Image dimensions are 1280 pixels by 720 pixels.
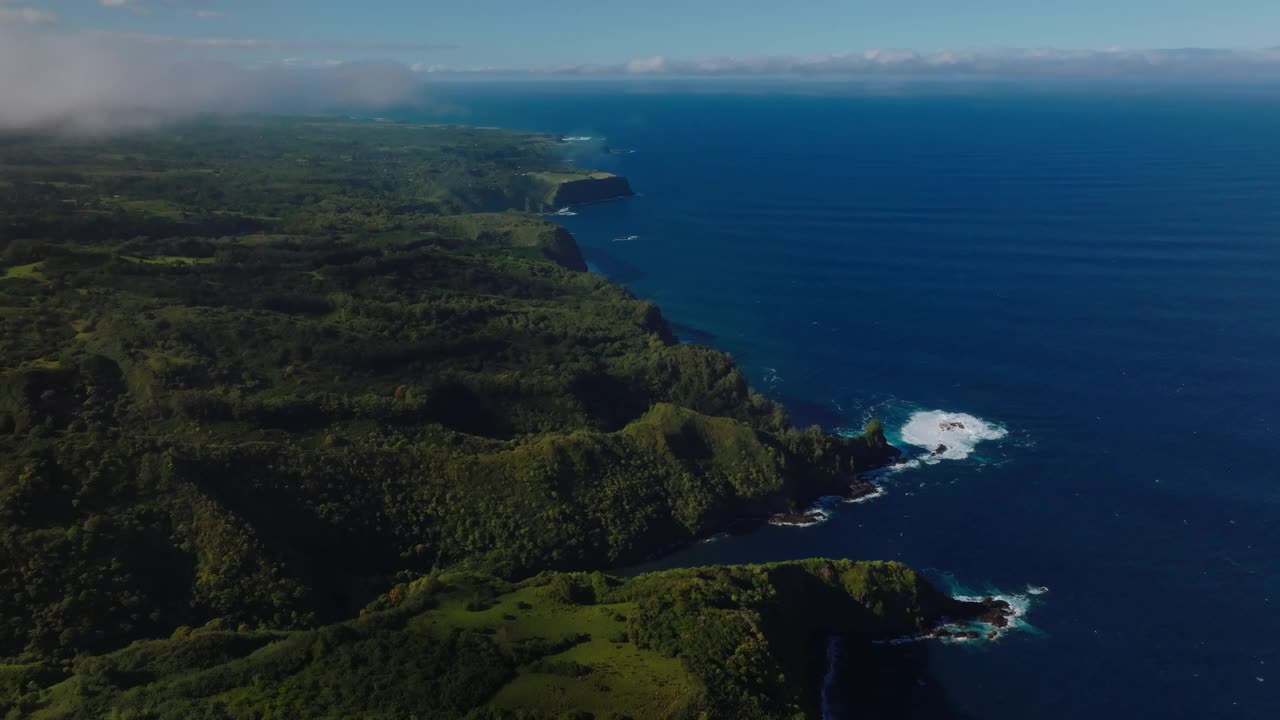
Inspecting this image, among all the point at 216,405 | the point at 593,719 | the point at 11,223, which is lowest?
the point at 593,719

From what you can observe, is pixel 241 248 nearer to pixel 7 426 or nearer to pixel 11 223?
pixel 11 223

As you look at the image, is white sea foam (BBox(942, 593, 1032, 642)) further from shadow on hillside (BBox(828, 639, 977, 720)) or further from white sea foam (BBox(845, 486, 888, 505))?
white sea foam (BBox(845, 486, 888, 505))

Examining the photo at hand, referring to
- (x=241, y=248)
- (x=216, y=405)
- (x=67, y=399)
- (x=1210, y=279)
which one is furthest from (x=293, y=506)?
(x=1210, y=279)

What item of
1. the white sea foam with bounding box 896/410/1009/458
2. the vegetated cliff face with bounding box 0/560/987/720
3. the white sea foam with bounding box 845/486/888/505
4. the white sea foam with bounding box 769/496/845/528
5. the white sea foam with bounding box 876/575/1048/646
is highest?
the vegetated cliff face with bounding box 0/560/987/720

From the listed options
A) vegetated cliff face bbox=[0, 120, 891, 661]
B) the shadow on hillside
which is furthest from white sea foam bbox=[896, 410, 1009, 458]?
the shadow on hillside

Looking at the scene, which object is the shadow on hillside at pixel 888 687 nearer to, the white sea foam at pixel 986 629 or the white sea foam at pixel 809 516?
the white sea foam at pixel 986 629
